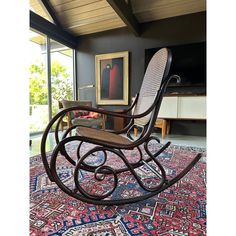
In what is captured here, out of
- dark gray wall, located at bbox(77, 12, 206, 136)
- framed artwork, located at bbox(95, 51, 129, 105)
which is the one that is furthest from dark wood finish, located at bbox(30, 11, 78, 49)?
framed artwork, located at bbox(95, 51, 129, 105)

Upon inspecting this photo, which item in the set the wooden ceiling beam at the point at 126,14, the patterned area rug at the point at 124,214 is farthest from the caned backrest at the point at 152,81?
the wooden ceiling beam at the point at 126,14

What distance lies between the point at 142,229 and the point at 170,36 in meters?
3.69

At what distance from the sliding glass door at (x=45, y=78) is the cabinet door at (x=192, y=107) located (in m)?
2.72

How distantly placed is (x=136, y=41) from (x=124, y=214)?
3732 mm

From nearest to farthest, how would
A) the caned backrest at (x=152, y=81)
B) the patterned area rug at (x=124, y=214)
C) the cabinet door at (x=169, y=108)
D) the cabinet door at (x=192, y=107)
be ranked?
the patterned area rug at (x=124, y=214) < the caned backrest at (x=152, y=81) < the cabinet door at (x=192, y=107) < the cabinet door at (x=169, y=108)

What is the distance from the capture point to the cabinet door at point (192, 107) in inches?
118

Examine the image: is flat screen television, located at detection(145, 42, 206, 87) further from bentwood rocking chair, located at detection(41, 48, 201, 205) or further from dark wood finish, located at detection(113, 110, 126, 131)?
bentwood rocking chair, located at detection(41, 48, 201, 205)

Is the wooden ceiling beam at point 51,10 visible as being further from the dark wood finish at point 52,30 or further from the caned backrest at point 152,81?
the caned backrest at point 152,81

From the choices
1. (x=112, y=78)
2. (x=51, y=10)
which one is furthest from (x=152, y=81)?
(x=51, y=10)

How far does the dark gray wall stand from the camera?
3.40m

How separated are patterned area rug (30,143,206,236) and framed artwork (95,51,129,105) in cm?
293
